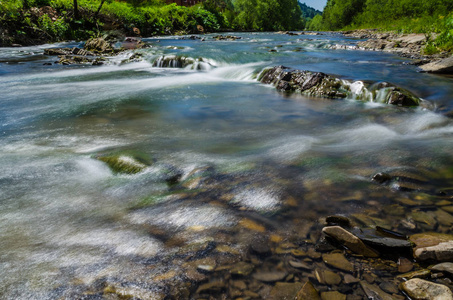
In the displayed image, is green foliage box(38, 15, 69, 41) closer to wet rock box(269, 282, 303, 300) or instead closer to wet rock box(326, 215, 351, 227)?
wet rock box(326, 215, 351, 227)

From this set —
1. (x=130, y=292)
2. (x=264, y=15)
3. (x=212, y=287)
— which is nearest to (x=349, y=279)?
(x=212, y=287)

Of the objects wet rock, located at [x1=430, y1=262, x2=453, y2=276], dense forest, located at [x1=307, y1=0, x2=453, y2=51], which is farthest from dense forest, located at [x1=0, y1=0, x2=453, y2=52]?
wet rock, located at [x1=430, y1=262, x2=453, y2=276]

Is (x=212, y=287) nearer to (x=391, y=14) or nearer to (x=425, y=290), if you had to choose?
(x=425, y=290)

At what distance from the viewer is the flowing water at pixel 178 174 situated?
6.49 ft

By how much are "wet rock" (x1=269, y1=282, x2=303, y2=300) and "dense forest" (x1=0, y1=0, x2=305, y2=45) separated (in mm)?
23895

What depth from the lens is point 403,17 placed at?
36.1m

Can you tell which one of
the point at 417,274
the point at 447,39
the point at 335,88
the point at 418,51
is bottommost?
the point at 417,274

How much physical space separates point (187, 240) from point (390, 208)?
1.85 metres

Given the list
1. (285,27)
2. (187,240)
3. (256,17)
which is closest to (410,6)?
(256,17)

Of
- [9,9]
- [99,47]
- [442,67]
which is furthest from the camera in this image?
[9,9]

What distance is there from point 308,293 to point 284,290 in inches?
5.7

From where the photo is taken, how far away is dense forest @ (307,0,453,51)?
12.7 metres

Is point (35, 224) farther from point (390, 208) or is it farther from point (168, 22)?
point (168, 22)

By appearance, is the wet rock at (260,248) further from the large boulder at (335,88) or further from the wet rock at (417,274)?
the large boulder at (335,88)
